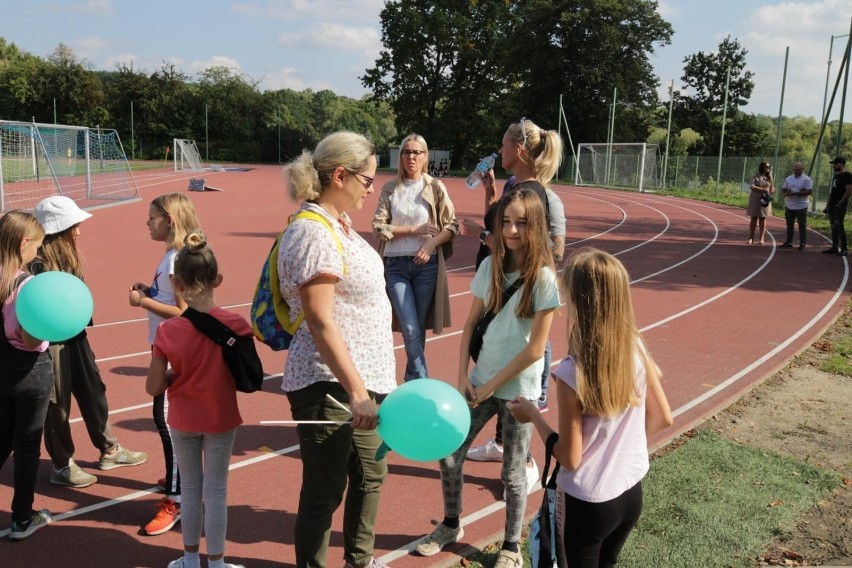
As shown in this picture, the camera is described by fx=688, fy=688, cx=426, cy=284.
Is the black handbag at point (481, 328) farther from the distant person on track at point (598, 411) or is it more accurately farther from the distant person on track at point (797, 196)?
the distant person on track at point (797, 196)

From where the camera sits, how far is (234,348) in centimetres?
314

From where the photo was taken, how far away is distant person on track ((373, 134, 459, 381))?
495cm

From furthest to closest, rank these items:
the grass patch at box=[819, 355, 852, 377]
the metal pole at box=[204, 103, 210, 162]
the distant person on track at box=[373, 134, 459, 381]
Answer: the metal pole at box=[204, 103, 210, 162], the grass patch at box=[819, 355, 852, 377], the distant person on track at box=[373, 134, 459, 381]

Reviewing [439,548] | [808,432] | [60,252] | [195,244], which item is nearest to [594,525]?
[439,548]

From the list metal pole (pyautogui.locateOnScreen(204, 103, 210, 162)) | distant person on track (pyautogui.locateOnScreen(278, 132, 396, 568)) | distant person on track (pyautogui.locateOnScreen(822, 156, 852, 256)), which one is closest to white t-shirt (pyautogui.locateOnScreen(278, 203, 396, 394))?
distant person on track (pyautogui.locateOnScreen(278, 132, 396, 568))

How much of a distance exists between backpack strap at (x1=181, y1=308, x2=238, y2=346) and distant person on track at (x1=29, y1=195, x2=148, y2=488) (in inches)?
49.7

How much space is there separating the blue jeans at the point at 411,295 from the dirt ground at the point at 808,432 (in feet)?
8.07

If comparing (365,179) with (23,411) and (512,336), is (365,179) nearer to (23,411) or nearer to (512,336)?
(512,336)

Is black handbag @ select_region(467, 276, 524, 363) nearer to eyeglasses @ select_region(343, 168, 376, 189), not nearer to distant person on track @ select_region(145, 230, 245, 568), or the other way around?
eyeglasses @ select_region(343, 168, 376, 189)

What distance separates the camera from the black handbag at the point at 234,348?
3.11 meters

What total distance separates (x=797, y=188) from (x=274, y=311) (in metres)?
15.5

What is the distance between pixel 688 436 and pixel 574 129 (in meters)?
47.8

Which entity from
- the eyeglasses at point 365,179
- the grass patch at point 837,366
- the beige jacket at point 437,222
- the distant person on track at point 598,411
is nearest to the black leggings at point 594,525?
the distant person on track at point 598,411

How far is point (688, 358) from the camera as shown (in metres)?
7.50
